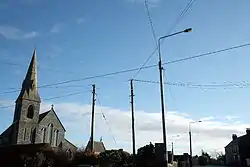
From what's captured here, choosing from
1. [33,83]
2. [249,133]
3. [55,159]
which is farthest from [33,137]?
[249,133]

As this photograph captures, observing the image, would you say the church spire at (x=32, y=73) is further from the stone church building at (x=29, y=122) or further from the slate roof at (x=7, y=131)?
the slate roof at (x=7, y=131)

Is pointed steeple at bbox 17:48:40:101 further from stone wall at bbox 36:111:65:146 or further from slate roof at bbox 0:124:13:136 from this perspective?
slate roof at bbox 0:124:13:136

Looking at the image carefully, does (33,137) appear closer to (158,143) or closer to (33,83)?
(33,83)

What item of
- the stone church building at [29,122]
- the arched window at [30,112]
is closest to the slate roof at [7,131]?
the stone church building at [29,122]

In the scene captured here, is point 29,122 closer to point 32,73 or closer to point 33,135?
point 33,135

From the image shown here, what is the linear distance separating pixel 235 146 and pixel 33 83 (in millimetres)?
50600

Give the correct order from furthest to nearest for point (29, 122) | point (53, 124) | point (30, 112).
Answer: point (53, 124) < point (30, 112) < point (29, 122)

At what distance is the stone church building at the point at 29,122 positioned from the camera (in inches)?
2808

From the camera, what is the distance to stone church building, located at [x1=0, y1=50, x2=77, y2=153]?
7131 cm

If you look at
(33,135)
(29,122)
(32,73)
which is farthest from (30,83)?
(33,135)

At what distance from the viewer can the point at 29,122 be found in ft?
238

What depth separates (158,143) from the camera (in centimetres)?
3672

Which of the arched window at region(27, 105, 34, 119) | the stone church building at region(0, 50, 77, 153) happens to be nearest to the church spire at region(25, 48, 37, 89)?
the stone church building at region(0, 50, 77, 153)

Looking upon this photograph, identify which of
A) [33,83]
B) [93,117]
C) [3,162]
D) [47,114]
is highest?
[33,83]
